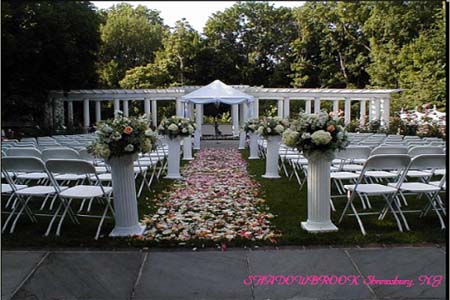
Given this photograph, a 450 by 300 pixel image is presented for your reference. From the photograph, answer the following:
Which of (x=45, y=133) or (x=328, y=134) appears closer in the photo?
(x=328, y=134)

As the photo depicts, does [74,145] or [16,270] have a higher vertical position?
[74,145]

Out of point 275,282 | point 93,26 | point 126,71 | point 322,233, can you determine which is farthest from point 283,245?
point 126,71

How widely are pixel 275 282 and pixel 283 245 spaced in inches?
34.3

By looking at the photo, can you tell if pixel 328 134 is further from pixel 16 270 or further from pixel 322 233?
pixel 16 270

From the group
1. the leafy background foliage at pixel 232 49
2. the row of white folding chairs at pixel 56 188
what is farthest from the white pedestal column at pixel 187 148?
the row of white folding chairs at pixel 56 188

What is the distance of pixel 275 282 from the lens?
327 centimetres

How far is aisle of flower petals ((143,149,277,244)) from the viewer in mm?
4523

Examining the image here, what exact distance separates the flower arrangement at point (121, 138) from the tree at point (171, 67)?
2307 centimetres

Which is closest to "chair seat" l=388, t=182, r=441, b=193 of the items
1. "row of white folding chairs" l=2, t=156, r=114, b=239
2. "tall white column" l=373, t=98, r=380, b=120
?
"row of white folding chairs" l=2, t=156, r=114, b=239

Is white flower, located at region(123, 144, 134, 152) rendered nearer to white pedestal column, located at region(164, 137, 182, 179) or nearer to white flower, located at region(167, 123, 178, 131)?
white flower, located at region(167, 123, 178, 131)

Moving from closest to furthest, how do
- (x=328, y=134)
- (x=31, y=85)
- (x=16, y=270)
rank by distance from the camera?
(x=16, y=270) → (x=328, y=134) → (x=31, y=85)

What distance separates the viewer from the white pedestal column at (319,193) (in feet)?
14.9

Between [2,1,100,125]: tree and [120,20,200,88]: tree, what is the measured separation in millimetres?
5662

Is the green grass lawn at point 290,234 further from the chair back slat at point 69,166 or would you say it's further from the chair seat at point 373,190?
the chair back slat at point 69,166
